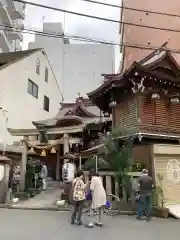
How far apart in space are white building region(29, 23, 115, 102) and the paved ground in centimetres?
3363

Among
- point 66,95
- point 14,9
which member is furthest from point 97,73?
point 14,9

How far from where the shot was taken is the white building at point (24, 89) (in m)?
23.6

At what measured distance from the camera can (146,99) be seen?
1579 cm

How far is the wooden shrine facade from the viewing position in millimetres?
15202

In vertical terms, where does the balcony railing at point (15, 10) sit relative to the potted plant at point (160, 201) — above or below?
above

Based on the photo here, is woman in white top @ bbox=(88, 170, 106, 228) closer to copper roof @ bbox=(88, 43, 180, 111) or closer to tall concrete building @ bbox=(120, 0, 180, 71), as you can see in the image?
copper roof @ bbox=(88, 43, 180, 111)

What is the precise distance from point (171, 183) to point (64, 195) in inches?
213

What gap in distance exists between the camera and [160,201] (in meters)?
13.8

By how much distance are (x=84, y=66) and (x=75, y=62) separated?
151 centimetres

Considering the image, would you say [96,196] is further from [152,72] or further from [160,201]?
[152,72]

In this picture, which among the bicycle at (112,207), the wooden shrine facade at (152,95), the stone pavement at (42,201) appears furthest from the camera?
the stone pavement at (42,201)

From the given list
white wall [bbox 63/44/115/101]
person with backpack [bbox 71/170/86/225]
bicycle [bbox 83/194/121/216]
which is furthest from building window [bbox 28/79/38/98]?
person with backpack [bbox 71/170/86/225]

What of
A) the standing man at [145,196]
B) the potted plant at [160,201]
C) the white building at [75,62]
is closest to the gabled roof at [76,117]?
the potted plant at [160,201]

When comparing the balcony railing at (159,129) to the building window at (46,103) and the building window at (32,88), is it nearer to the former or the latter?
the building window at (32,88)
